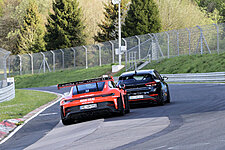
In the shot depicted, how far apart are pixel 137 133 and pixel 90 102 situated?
3.18 metres

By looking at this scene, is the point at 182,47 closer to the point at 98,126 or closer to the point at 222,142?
the point at 98,126

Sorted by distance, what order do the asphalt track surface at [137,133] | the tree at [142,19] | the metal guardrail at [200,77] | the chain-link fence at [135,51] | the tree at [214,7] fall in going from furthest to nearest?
the tree at [214,7] < the tree at [142,19] < the chain-link fence at [135,51] < the metal guardrail at [200,77] < the asphalt track surface at [137,133]

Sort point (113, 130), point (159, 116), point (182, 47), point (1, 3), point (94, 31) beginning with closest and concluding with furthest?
point (113, 130), point (159, 116), point (182, 47), point (94, 31), point (1, 3)

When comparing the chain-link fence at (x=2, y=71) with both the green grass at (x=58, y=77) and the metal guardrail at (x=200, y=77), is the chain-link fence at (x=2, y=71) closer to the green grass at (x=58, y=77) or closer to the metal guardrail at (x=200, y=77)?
the metal guardrail at (x=200, y=77)

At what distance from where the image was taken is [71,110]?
12.3 m

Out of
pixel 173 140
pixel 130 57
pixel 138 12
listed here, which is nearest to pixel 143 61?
pixel 130 57

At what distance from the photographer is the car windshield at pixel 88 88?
12.6 m

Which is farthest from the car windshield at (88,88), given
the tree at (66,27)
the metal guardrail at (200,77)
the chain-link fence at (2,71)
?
the tree at (66,27)

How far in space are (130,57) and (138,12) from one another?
12.4m

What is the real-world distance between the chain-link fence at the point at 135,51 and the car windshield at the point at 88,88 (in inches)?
951

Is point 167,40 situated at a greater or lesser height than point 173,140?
greater

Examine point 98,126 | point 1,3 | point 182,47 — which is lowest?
point 98,126

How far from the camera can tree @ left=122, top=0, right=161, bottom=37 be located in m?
55.1

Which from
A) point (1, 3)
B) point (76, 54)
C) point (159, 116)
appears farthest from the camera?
point (1, 3)
